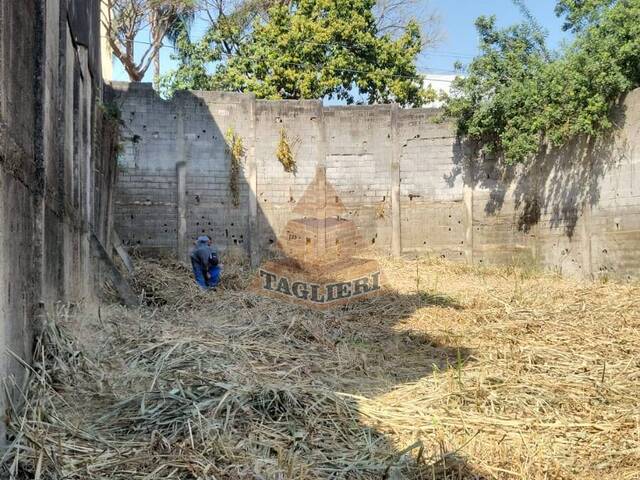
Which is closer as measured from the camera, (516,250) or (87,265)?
(87,265)

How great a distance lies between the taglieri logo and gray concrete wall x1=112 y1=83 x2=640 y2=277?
233 mm

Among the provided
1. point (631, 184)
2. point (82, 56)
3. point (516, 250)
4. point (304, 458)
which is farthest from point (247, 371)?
point (516, 250)

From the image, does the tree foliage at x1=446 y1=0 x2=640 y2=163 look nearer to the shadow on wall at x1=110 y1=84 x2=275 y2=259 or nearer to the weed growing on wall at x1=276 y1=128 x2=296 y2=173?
the weed growing on wall at x1=276 y1=128 x2=296 y2=173

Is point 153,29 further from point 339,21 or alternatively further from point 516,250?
point 516,250

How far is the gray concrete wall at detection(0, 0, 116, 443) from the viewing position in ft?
8.80

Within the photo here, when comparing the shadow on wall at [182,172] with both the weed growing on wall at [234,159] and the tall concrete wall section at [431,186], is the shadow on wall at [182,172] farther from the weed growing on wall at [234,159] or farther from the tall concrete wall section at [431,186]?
the tall concrete wall section at [431,186]

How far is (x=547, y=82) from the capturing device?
11.4 metres

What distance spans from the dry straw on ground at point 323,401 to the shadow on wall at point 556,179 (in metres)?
5.64

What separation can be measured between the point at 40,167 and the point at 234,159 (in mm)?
10185

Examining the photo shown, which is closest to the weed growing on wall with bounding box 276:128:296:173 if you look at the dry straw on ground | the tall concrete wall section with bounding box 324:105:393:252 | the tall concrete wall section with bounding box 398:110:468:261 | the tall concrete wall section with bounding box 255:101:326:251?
the tall concrete wall section with bounding box 255:101:326:251

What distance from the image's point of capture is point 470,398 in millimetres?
3879

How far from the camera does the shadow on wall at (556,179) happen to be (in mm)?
11188

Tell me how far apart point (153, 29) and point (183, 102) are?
31.5 feet

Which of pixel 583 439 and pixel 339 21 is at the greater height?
pixel 339 21
